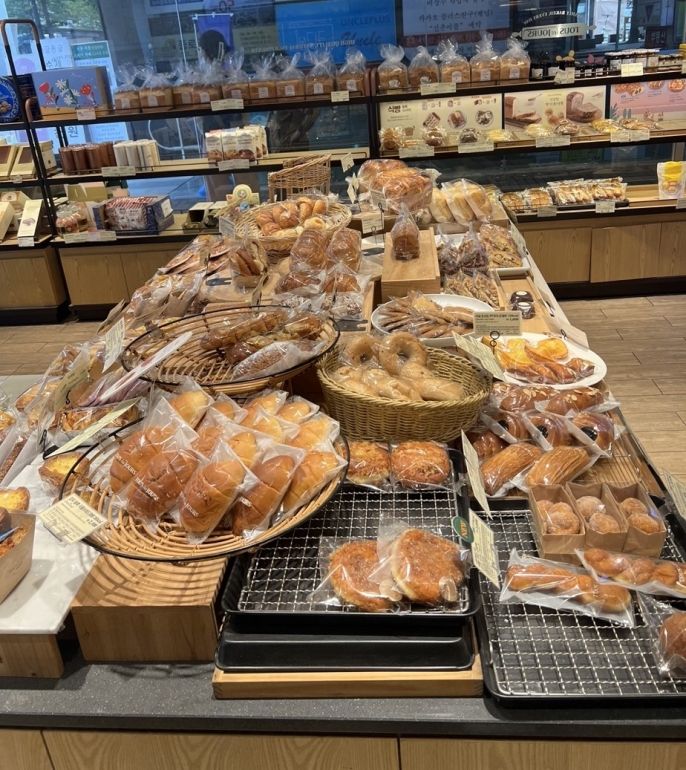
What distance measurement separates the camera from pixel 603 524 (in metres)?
1.25

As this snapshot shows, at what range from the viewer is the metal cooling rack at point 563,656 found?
3.36ft

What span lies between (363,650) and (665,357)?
3.49 m

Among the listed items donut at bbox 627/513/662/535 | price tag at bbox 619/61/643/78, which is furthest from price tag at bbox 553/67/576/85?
donut at bbox 627/513/662/535

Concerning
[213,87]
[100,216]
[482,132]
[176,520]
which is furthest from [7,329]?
[176,520]

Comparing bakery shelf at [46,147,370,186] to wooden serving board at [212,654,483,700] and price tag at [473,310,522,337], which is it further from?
wooden serving board at [212,654,483,700]

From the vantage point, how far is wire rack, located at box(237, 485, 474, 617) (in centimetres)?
114

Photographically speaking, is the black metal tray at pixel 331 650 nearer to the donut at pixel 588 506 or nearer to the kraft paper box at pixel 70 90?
the donut at pixel 588 506

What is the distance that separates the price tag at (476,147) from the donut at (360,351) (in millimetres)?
3228

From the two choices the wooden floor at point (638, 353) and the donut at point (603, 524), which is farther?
the wooden floor at point (638, 353)

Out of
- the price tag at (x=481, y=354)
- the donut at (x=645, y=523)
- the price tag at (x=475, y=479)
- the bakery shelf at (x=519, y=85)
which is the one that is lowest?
the donut at (x=645, y=523)

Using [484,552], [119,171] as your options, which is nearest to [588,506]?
[484,552]

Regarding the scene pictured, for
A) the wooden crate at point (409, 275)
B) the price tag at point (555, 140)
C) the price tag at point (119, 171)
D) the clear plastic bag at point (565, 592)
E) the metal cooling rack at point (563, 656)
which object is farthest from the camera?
the price tag at point (119, 171)

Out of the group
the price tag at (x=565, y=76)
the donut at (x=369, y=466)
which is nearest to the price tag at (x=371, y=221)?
the donut at (x=369, y=466)

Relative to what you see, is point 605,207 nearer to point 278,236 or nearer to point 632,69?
point 632,69
